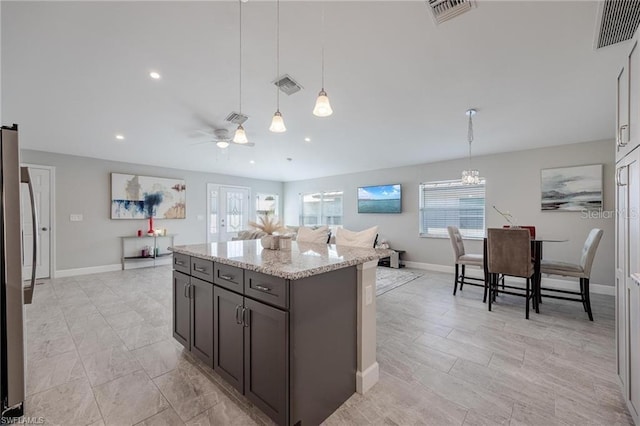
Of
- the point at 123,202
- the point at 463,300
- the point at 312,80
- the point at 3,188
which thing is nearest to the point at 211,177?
the point at 123,202

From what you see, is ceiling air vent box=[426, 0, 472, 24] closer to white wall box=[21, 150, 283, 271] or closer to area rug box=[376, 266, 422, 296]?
area rug box=[376, 266, 422, 296]

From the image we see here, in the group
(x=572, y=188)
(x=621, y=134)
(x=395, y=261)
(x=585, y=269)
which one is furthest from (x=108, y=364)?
(x=572, y=188)

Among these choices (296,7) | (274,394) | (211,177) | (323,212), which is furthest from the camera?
(323,212)

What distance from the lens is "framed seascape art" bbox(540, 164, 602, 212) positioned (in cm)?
407

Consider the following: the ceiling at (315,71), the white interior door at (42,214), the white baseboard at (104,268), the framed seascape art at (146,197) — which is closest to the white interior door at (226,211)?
the framed seascape art at (146,197)

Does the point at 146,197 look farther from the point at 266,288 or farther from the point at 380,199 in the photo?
the point at 266,288

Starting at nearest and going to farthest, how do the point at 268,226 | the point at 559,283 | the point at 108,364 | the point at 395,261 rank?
1. the point at 108,364
2. the point at 268,226
3. the point at 559,283
4. the point at 395,261

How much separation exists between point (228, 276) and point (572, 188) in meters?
5.40

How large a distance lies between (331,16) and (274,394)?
2.54 meters

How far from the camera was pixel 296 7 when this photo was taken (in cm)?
187

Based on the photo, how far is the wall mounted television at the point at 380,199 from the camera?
621cm

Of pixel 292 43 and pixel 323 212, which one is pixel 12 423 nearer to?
pixel 292 43

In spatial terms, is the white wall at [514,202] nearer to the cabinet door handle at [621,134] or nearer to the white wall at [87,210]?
the cabinet door handle at [621,134]

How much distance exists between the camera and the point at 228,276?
1747 millimetres
